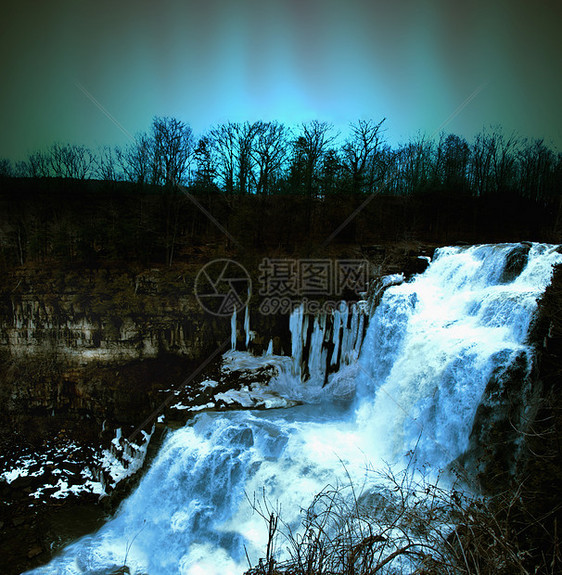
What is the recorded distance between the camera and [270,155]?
22.4m

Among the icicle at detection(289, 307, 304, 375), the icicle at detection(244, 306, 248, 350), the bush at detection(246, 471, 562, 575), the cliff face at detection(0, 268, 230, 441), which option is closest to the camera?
the bush at detection(246, 471, 562, 575)

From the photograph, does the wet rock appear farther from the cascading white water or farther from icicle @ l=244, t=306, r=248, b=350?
icicle @ l=244, t=306, r=248, b=350

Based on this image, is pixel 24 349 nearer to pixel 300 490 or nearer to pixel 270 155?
Result: pixel 300 490

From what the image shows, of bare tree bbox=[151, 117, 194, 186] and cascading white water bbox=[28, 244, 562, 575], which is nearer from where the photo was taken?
cascading white water bbox=[28, 244, 562, 575]

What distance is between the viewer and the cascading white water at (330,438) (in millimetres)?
7090

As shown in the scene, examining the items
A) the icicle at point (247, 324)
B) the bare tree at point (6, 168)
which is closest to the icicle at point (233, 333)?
the icicle at point (247, 324)

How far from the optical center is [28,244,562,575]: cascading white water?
23.3ft

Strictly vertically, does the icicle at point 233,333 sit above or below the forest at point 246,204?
below

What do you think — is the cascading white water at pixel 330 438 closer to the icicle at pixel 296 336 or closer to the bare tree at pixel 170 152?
the icicle at pixel 296 336

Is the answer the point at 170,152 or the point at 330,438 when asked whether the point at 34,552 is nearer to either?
the point at 330,438

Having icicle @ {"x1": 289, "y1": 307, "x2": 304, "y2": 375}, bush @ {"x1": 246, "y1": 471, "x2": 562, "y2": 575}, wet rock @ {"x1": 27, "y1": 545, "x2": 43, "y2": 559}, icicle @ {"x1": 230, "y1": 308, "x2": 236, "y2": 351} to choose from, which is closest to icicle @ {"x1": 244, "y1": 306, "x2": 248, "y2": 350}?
icicle @ {"x1": 230, "y1": 308, "x2": 236, "y2": 351}

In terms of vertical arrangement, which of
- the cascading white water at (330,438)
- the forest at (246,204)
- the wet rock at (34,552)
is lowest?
the wet rock at (34,552)

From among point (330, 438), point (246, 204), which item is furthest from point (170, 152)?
point (330, 438)

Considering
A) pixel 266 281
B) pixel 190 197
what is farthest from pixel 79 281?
pixel 266 281
